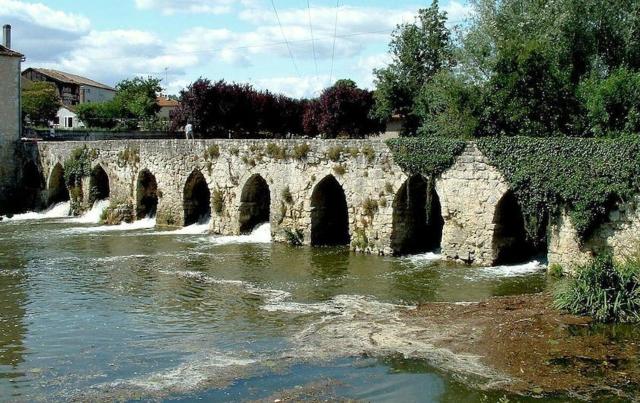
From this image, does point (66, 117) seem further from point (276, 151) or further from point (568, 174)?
point (568, 174)

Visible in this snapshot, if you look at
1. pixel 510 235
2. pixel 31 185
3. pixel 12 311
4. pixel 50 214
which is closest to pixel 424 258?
pixel 510 235

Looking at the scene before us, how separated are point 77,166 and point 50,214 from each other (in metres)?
3.15

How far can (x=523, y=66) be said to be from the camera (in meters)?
21.3

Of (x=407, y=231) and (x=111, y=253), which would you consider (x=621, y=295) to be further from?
(x=111, y=253)

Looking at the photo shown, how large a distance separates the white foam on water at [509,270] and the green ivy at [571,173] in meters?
1.00

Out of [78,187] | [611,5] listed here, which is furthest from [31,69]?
[611,5]

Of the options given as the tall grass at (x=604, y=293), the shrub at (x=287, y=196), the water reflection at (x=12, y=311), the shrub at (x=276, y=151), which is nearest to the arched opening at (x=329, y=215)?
the shrub at (x=287, y=196)

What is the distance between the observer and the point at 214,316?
14.9m

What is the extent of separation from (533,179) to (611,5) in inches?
336

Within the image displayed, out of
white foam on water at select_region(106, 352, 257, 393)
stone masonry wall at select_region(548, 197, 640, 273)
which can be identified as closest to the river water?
white foam on water at select_region(106, 352, 257, 393)

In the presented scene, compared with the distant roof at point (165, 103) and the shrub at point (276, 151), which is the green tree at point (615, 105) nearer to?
the shrub at point (276, 151)

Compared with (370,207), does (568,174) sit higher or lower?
higher

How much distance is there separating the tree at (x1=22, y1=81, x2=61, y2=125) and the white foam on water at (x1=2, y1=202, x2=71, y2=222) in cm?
2847

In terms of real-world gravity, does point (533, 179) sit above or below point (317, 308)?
above
